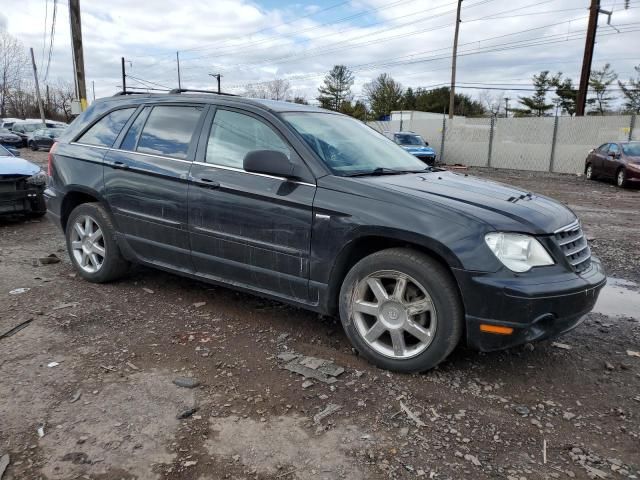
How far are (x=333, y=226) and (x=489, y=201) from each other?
1017 millimetres

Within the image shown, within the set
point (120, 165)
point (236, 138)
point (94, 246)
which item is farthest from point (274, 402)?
point (94, 246)

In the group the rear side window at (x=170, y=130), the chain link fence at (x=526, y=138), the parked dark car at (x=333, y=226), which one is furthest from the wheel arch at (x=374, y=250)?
the chain link fence at (x=526, y=138)

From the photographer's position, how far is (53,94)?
8100 centimetres

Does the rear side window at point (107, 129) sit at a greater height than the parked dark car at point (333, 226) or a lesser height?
greater

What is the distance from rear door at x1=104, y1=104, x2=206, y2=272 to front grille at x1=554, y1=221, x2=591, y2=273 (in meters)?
2.73

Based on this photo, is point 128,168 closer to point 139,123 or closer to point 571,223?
point 139,123

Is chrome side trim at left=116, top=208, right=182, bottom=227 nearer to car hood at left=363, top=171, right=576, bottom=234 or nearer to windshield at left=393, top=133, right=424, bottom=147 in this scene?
car hood at left=363, top=171, right=576, bottom=234

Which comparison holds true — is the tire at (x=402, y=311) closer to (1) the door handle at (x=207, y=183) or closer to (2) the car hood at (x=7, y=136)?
(1) the door handle at (x=207, y=183)

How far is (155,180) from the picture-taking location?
4.31m

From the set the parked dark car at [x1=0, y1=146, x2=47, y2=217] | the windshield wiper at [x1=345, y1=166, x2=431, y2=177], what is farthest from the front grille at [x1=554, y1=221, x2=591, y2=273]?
the parked dark car at [x1=0, y1=146, x2=47, y2=217]

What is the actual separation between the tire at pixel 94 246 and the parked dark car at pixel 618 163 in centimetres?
1443

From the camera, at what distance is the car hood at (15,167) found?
25.0 ft

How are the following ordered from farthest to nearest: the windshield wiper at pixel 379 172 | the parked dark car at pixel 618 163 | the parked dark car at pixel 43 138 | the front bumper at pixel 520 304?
the parked dark car at pixel 43 138 → the parked dark car at pixel 618 163 → the windshield wiper at pixel 379 172 → the front bumper at pixel 520 304

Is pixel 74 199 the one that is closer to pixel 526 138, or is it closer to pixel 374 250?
pixel 374 250
